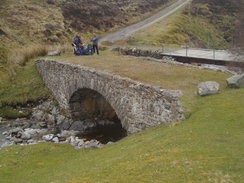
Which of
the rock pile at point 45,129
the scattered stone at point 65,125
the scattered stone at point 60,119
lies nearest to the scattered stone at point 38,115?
the rock pile at point 45,129

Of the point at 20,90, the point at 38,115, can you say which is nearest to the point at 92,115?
the point at 38,115

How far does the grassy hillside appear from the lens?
61781 mm

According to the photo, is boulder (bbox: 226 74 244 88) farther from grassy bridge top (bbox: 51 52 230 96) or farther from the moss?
the moss

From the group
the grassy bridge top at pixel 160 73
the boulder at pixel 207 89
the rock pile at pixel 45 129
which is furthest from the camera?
the rock pile at pixel 45 129

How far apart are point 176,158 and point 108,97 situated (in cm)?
1181

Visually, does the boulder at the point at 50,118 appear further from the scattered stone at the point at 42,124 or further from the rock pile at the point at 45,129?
the scattered stone at the point at 42,124

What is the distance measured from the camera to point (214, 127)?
43.8 ft

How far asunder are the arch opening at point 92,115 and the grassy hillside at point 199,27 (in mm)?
27667

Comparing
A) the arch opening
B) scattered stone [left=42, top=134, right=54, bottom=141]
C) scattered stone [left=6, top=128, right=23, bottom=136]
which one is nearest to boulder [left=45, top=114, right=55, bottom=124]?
the arch opening

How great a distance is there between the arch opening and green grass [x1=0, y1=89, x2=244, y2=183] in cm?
861

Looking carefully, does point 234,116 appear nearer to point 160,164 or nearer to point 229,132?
point 229,132

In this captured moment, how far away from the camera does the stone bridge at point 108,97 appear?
57.7 feet

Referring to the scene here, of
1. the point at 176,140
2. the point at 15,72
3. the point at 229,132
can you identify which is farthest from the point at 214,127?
the point at 15,72

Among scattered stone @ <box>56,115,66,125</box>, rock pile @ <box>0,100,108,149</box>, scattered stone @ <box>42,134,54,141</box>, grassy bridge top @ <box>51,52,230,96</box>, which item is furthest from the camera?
scattered stone @ <box>56,115,66,125</box>
